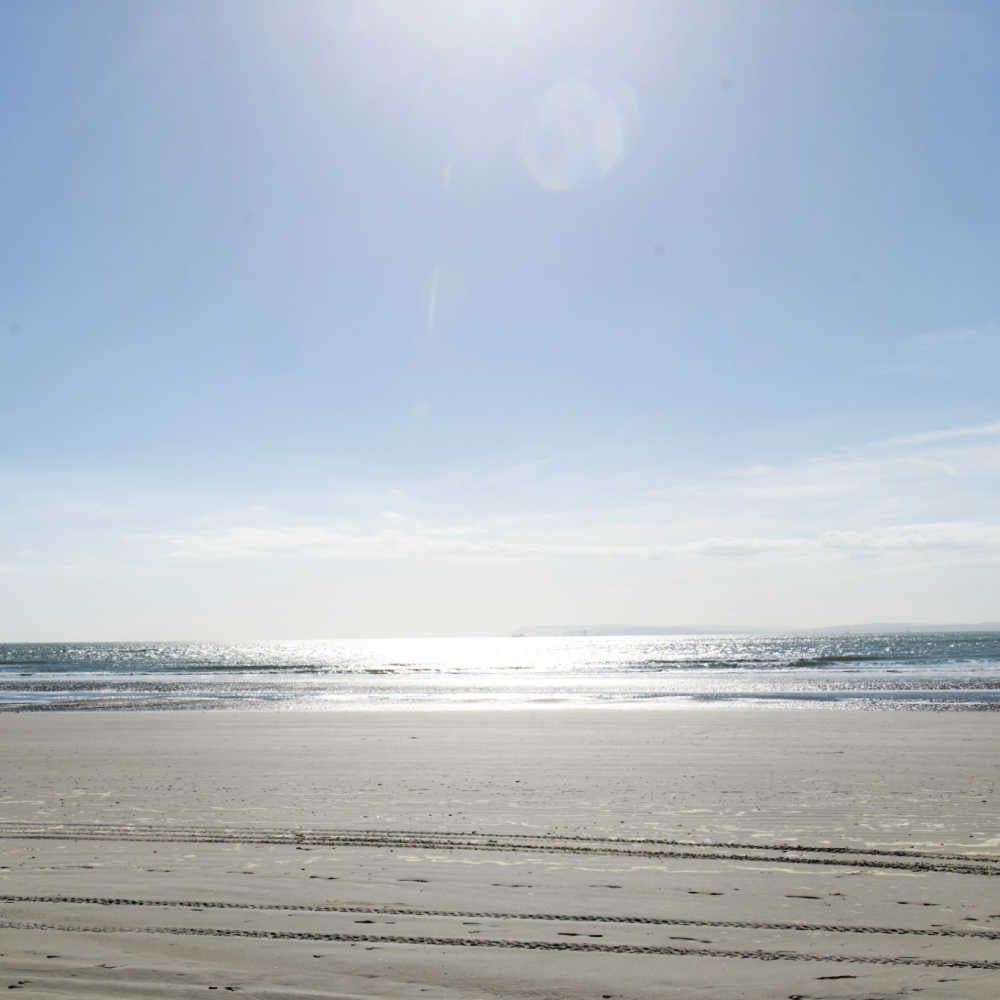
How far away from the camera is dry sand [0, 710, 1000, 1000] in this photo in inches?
205

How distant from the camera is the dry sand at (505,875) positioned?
521 cm

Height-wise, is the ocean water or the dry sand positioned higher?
the dry sand

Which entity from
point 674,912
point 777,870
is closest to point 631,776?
point 777,870

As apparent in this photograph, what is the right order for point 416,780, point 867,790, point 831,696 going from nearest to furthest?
1. point 867,790
2. point 416,780
3. point 831,696

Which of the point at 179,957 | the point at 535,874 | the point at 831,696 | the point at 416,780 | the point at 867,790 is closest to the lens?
the point at 179,957

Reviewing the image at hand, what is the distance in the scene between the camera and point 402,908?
6.48 m

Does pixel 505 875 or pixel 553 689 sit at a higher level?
pixel 505 875

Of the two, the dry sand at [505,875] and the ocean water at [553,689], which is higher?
the dry sand at [505,875]

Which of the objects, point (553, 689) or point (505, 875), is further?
point (553, 689)

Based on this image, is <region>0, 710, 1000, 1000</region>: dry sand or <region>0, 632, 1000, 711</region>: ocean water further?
<region>0, 632, 1000, 711</region>: ocean water

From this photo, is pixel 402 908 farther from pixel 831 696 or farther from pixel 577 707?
pixel 831 696

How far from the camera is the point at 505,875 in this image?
7.38 m

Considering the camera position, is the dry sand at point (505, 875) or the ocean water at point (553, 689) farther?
the ocean water at point (553, 689)

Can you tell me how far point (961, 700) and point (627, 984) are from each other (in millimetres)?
28934
